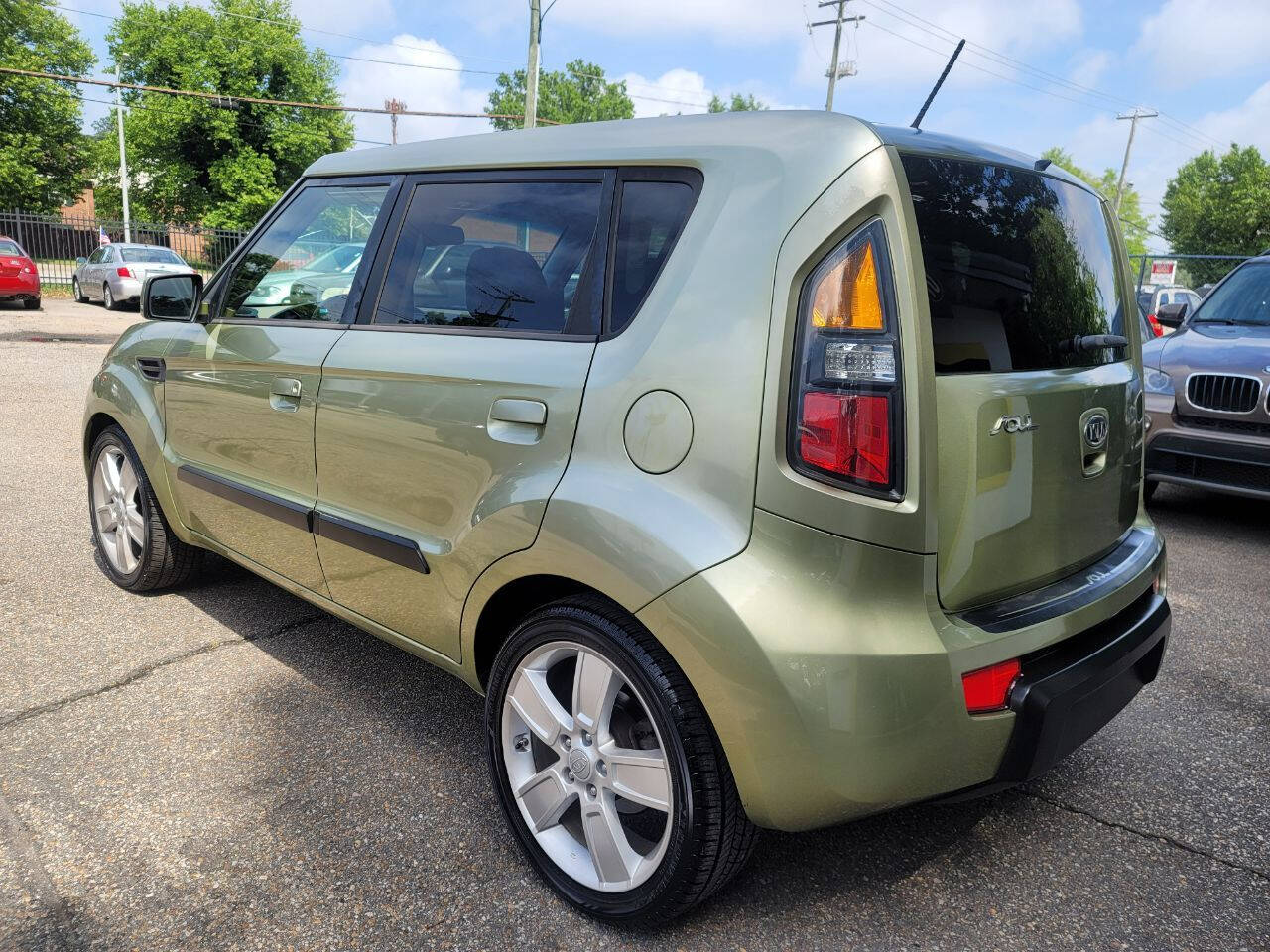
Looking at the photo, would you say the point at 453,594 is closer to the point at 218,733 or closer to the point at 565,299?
the point at 565,299

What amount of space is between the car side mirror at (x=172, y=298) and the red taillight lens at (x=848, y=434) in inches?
106

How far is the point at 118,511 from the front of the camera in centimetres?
398

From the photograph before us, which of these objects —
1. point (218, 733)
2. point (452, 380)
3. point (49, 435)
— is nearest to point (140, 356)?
point (218, 733)

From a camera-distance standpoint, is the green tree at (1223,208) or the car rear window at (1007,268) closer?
the car rear window at (1007,268)

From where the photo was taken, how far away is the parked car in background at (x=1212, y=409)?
535 cm

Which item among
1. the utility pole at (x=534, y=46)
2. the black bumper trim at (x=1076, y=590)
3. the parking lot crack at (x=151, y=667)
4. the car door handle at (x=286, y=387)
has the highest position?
the utility pole at (x=534, y=46)

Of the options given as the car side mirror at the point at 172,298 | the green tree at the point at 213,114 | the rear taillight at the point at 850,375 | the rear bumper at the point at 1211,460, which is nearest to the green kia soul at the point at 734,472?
the rear taillight at the point at 850,375

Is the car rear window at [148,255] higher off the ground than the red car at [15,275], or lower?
higher

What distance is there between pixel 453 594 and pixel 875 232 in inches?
52.1

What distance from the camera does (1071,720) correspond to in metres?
1.91

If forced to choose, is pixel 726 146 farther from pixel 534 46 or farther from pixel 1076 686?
pixel 534 46

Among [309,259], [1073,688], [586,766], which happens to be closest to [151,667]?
[309,259]

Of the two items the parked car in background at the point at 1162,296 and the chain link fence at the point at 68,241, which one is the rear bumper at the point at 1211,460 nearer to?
the parked car in background at the point at 1162,296

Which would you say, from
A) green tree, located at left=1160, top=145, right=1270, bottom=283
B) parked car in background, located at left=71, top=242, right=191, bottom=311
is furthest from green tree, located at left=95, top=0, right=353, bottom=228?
green tree, located at left=1160, top=145, right=1270, bottom=283
